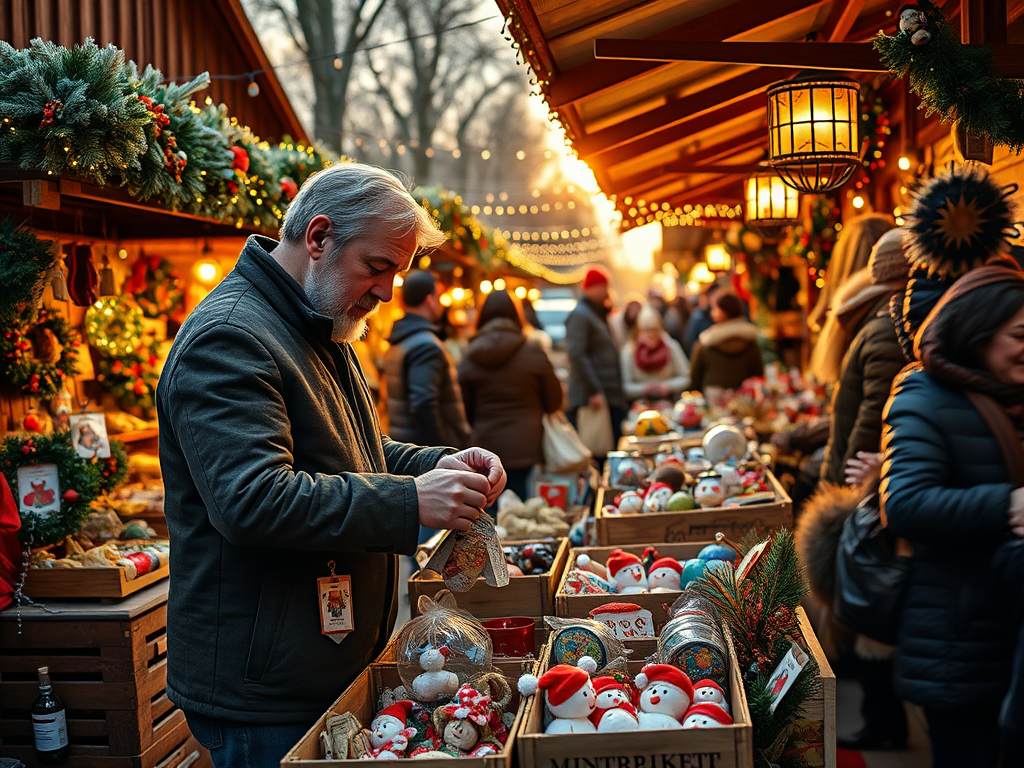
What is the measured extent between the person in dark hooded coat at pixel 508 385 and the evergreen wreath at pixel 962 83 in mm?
3576

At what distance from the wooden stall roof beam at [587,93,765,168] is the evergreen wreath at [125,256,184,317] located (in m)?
2.71

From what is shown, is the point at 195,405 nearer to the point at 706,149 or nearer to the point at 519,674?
the point at 519,674

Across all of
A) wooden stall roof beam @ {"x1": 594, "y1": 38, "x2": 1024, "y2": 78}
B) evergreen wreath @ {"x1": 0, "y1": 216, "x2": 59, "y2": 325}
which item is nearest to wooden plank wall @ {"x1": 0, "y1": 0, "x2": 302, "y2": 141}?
evergreen wreath @ {"x1": 0, "y1": 216, "x2": 59, "y2": 325}

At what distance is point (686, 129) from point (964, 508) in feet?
13.6

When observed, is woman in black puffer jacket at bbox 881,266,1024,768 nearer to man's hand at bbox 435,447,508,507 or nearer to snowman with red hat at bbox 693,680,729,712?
snowman with red hat at bbox 693,680,729,712

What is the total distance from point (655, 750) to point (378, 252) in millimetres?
1117

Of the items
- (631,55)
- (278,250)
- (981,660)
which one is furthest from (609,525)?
(278,250)

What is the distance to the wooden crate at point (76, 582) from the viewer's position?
3.33 m

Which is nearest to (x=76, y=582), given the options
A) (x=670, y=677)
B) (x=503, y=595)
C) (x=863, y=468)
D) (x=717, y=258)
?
(x=503, y=595)

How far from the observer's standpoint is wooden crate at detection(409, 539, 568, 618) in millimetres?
2621

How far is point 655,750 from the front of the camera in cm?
164

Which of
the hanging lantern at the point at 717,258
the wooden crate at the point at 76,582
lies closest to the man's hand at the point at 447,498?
the wooden crate at the point at 76,582

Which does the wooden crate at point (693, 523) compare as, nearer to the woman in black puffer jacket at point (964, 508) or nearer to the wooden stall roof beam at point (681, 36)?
the woman in black puffer jacket at point (964, 508)

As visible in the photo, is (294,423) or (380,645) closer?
(294,423)
